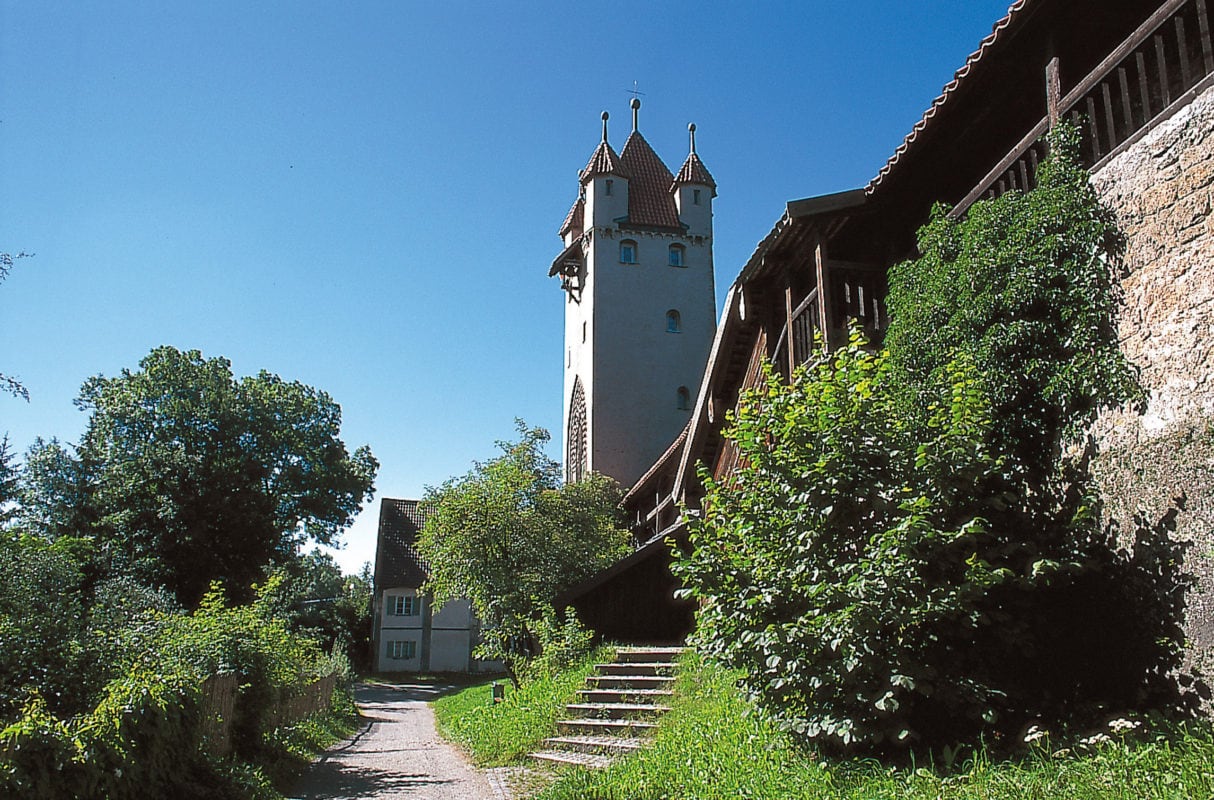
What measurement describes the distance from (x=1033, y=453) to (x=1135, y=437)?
97 centimetres

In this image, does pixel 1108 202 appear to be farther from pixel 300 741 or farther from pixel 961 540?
pixel 300 741

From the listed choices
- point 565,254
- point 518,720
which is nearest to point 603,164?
point 565,254

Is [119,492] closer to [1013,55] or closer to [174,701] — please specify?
[174,701]

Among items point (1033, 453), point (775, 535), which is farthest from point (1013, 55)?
point (775, 535)

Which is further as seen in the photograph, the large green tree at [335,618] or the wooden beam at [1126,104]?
the large green tree at [335,618]

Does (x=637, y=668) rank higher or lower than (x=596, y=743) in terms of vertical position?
higher

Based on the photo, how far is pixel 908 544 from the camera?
6012mm

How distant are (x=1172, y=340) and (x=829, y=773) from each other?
3806mm

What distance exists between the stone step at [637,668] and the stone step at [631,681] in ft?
0.60

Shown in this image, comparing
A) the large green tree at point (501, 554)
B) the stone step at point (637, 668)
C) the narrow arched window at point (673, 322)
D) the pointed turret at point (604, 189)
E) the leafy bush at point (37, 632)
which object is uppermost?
the pointed turret at point (604, 189)

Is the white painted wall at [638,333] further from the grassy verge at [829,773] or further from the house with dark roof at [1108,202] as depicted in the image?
the grassy verge at [829,773]

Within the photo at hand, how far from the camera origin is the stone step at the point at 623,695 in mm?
11094

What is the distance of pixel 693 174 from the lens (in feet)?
124

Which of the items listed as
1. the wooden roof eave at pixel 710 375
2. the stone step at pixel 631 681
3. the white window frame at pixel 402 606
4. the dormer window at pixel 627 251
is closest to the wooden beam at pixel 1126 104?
the wooden roof eave at pixel 710 375
